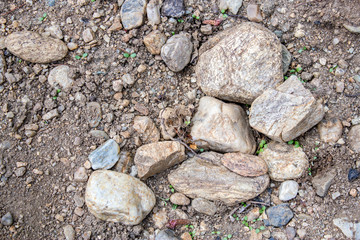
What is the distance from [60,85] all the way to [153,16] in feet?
3.98

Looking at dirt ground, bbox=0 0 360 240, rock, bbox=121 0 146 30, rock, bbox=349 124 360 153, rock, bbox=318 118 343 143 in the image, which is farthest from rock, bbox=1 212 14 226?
rock, bbox=349 124 360 153

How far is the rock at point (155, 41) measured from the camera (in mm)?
3367

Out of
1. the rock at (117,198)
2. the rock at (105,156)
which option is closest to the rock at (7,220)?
the rock at (117,198)

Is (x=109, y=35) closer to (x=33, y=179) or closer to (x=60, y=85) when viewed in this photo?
(x=60, y=85)

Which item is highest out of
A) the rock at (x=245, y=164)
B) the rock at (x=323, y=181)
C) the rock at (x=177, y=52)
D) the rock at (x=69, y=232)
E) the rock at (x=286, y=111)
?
the rock at (x=177, y=52)

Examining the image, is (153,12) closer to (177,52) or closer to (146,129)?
(177,52)

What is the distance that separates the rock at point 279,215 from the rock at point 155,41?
1.96 meters

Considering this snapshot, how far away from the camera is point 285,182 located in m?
3.08

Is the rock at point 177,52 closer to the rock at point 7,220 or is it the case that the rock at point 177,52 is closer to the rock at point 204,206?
the rock at point 204,206

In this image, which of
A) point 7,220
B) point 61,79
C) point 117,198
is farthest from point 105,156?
point 7,220

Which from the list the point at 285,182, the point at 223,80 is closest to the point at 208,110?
the point at 223,80

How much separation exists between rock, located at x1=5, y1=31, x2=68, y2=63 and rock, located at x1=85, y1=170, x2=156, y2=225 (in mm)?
1331

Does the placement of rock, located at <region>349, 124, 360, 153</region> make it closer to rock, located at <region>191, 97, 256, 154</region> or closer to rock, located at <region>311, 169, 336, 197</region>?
rock, located at <region>311, 169, 336, 197</region>

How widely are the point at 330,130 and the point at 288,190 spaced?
0.71 m
